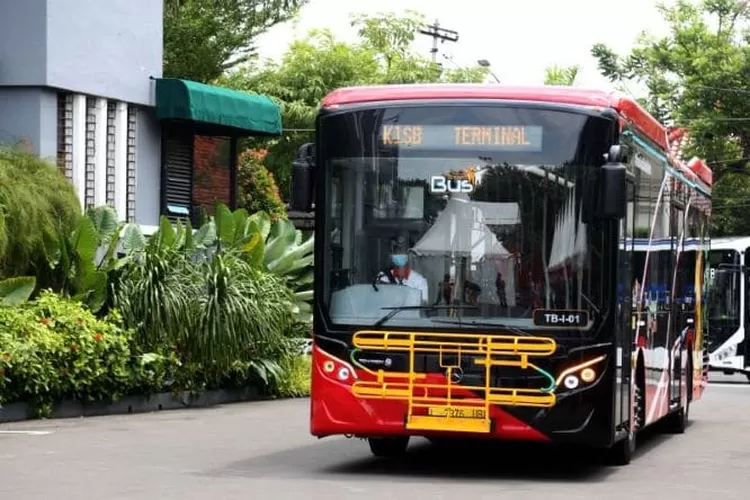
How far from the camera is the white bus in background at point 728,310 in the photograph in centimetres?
3634

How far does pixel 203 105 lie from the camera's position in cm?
2688

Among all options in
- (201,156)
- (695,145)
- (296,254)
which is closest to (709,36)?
(695,145)

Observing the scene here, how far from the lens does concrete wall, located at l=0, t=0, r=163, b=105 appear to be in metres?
24.5

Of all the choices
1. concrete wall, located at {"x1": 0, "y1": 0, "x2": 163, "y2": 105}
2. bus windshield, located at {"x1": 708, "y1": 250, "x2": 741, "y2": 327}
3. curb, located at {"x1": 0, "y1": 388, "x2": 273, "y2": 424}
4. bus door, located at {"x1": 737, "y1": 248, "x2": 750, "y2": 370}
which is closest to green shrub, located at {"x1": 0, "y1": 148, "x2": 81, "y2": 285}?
curb, located at {"x1": 0, "y1": 388, "x2": 273, "y2": 424}

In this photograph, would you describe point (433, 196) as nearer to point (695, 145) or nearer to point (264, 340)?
point (264, 340)

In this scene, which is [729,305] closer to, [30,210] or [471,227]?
[30,210]

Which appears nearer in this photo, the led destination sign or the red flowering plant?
the led destination sign

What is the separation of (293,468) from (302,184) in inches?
94.7

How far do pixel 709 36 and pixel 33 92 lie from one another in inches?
1131

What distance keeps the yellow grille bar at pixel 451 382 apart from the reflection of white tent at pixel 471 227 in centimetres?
66

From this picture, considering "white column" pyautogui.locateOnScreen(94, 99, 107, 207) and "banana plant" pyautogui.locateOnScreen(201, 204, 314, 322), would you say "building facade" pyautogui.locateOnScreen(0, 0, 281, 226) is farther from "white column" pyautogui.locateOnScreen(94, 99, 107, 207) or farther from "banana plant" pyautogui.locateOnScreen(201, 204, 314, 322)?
"banana plant" pyautogui.locateOnScreen(201, 204, 314, 322)

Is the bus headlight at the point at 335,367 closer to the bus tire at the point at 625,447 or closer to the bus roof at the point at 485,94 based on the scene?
the bus roof at the point at 485,94

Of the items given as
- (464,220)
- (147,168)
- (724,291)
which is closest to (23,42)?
(147,168)

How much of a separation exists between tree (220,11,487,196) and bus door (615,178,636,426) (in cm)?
3069
